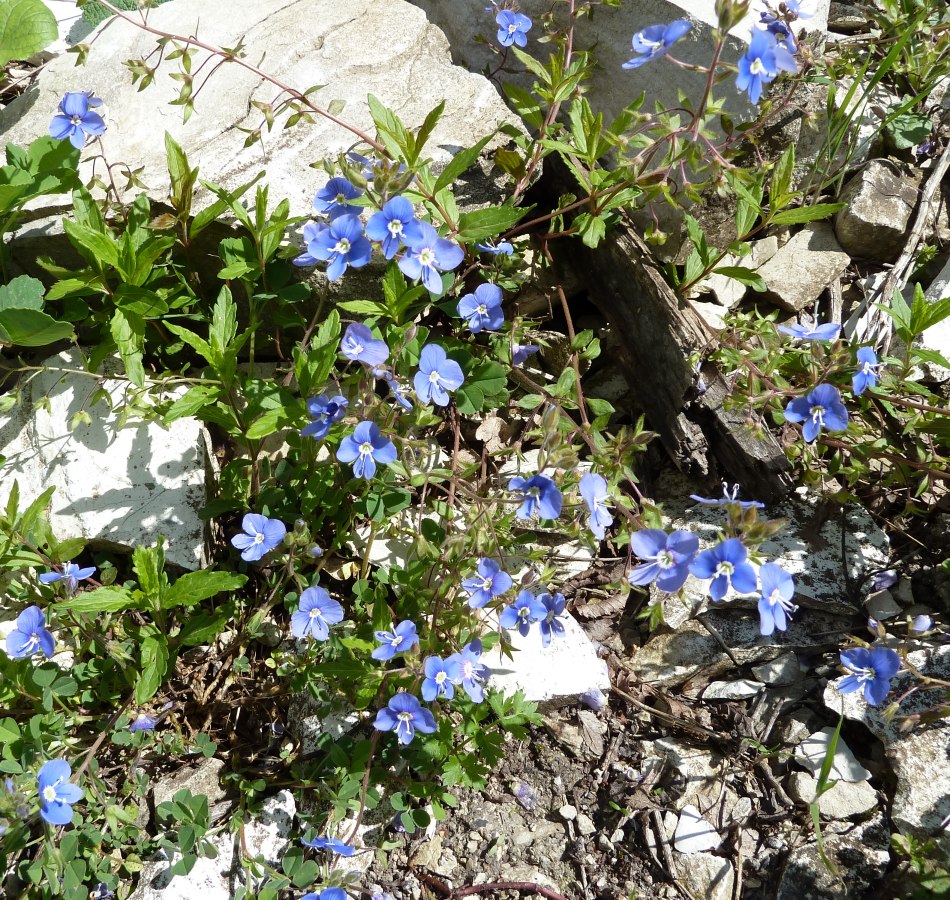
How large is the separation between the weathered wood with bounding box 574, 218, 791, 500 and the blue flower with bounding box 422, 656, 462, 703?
1625mm

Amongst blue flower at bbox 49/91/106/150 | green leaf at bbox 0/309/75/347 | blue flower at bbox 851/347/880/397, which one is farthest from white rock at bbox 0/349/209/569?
blue flower at bbox 851/347/880/397

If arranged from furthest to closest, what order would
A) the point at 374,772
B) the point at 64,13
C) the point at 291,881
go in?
the point at 64,13 → the point at 374,772 → the point at 291,881

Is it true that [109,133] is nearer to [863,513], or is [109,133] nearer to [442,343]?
[442,343]

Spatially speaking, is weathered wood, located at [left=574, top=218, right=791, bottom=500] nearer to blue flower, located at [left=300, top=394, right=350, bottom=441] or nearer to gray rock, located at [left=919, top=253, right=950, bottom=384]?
gray rock, located at [left=919, top=253, right=950, bottom=384]

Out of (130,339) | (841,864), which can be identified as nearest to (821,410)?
(841,864)

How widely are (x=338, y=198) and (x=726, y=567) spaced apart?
6.47ft

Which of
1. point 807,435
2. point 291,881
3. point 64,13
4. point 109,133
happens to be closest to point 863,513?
point 807,435

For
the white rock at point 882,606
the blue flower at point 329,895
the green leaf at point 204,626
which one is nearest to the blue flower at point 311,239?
the green leaf at point 204,626

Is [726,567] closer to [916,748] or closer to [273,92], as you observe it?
[916,748]

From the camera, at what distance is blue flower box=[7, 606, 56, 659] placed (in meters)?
3.17

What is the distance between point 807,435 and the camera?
307 cm

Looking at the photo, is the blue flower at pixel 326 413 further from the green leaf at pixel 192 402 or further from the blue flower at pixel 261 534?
the green leaf at pixel 192 402

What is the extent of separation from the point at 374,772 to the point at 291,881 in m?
0.48

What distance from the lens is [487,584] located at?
3061mm
